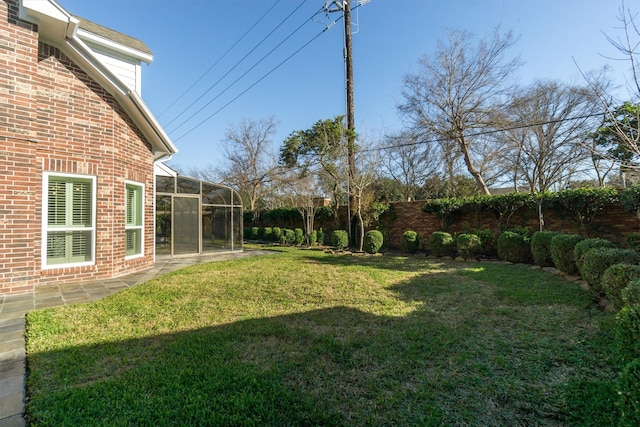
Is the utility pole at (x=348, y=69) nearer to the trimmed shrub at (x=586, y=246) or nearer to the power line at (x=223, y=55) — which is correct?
the power line at (x=223, y=55)

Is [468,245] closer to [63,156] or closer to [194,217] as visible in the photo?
[194,217]

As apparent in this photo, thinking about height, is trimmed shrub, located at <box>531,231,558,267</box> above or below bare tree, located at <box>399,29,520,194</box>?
below

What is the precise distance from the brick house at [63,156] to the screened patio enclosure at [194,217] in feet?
8.07

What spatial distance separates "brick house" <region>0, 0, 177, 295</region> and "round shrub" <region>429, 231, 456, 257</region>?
8.60m

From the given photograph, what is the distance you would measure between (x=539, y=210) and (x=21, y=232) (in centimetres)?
1174

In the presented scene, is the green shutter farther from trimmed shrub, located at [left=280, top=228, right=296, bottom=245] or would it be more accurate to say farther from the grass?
trimmed shrub, located at [left=280, top=228, right=296, bottom=245]

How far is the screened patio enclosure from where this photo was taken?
9.80m

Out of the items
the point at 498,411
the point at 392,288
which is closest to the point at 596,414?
the point at 498,411

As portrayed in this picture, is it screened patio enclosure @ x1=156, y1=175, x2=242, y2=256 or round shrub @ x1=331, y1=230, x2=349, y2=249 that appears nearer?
screened patio enclosure @ x1=156, y1=175, x2=242, y2=256

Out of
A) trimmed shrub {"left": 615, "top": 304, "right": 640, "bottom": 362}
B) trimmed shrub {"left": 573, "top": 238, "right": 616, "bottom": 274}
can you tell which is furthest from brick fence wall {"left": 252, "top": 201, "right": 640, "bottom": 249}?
trimmed shrub {"left": 615, "top": 304, "right": 640, "bottom": 362}

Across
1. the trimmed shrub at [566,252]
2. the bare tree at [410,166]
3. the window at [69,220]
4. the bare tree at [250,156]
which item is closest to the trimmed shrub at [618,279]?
the trimmed shrub at [566,252]

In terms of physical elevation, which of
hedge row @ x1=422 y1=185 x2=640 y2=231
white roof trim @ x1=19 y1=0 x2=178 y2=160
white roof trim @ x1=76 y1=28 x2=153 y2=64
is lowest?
hedge row @ x1=422 y1=185 x2=640 y2=231

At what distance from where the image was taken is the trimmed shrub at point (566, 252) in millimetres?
5730

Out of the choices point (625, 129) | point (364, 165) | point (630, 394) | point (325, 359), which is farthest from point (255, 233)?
point (630, 394)
